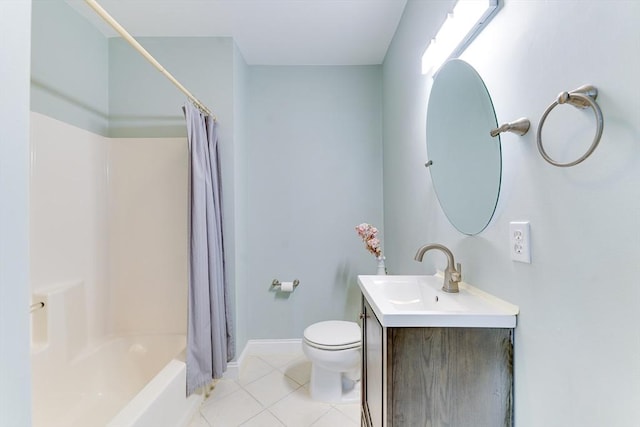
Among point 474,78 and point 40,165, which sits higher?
point 474,78

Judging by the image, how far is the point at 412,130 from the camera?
5.41 feet

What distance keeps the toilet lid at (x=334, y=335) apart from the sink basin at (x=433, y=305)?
64cm

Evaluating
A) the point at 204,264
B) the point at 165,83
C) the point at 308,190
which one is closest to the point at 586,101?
the point at 204,264

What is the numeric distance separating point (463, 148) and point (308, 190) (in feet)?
4.97

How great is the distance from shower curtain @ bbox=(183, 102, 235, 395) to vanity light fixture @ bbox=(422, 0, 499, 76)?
53.4 inches

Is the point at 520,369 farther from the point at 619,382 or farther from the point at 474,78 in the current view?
the point at 474,78

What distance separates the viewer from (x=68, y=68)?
1.76 meters

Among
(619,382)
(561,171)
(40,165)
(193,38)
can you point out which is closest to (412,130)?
(561,171)

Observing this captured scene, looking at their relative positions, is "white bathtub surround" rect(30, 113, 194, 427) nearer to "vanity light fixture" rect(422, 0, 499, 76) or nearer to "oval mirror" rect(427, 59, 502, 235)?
"oval mirror" rect(427, 59, 502, 235)

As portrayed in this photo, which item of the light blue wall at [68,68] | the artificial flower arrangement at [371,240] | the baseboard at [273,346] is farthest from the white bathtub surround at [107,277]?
the artificial flower arrangement at [371,240]

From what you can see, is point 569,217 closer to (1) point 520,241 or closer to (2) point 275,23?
(1) point 520,241

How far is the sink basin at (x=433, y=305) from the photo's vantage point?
2.59 feet

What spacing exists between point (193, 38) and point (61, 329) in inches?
82.9

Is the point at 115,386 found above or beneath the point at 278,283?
beneath
